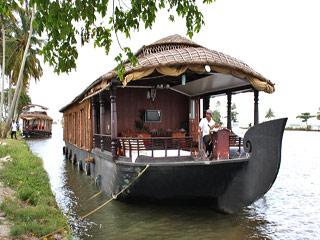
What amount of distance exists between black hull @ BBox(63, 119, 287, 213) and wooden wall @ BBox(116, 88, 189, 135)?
434cm

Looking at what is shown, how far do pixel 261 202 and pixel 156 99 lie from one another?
16.7 feet

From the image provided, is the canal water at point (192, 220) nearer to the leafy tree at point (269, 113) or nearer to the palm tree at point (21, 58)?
the palm tree at point (21, 58)

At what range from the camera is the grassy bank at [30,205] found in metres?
5.77

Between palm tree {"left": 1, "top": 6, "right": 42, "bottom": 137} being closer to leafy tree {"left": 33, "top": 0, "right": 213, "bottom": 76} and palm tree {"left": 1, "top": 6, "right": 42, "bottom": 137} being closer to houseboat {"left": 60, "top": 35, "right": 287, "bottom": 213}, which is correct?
houseboat {"left": 60, "top": 35, "right": 287, "bottom": 213}

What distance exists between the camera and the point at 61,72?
14.0 ft

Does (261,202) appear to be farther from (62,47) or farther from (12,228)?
(62,47)

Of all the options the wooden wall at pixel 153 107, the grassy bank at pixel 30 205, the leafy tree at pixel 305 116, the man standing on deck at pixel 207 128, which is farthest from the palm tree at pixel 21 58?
the leafy tree at pixel 305 116

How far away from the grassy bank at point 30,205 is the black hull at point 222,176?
2.02m

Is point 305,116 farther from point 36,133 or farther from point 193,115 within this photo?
point 193,115

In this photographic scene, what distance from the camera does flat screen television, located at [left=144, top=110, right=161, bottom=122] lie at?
1330 cm

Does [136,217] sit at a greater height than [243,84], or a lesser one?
lesser

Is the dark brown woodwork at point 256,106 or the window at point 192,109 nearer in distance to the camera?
the dark brown woodwork at point 256,106

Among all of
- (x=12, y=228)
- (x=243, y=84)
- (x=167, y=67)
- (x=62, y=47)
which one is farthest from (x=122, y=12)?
(x=243, y=84)

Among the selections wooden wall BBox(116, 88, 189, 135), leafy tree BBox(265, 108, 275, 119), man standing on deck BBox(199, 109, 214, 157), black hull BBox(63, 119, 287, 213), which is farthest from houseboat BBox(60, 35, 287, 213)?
leafy tree BBox(265, 108, 275, 119)
